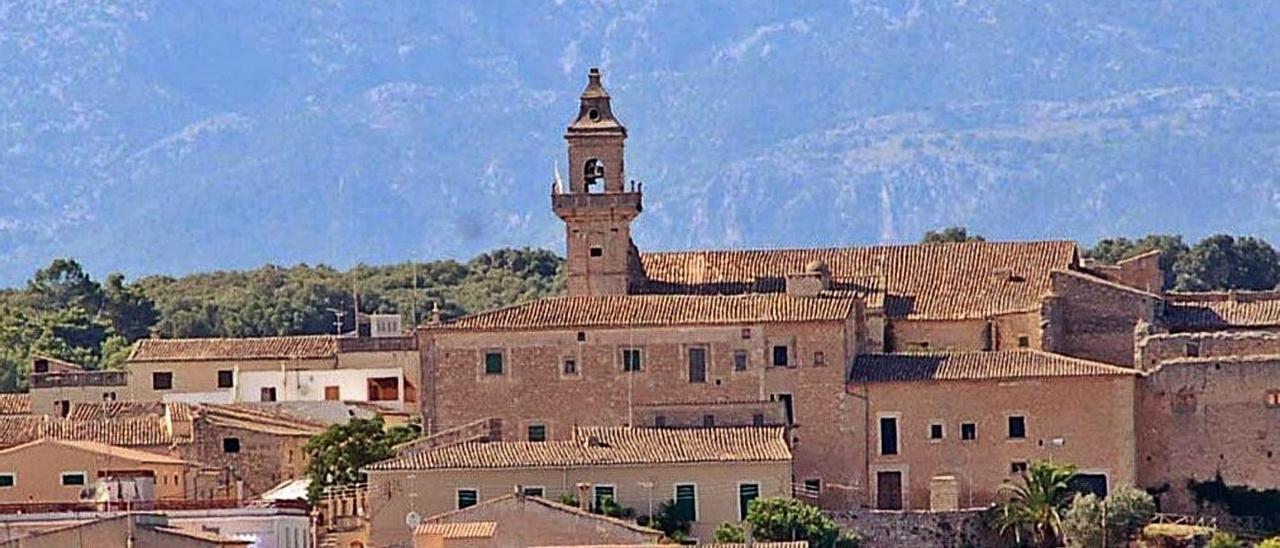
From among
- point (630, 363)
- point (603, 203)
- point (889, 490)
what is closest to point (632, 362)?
point (630, 363)

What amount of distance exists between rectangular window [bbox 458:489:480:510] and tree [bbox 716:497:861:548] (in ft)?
11.8

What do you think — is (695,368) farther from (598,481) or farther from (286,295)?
(286,295)

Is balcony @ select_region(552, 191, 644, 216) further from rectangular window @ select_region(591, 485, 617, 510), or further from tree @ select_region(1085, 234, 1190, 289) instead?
tree @ select_region(1085, 234, 1190, 289)

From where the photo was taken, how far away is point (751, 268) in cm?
7725

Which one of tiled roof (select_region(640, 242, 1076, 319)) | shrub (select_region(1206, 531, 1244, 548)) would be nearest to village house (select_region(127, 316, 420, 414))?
tiled roof (select_region(640, 242, 1076, 319))

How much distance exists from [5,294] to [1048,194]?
81618 millimetres

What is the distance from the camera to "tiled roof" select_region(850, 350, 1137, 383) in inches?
2753

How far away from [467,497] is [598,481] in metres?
1.91

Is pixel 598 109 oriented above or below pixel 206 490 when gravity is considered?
above

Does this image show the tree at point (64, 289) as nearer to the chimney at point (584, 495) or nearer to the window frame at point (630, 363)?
the window frame at point (630, 363)

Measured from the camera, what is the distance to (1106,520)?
67062 millimetres

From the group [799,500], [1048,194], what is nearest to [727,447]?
[799,500]

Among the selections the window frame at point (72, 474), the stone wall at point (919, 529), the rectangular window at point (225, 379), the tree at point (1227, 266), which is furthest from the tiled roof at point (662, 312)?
the tree at point (1227, 266)

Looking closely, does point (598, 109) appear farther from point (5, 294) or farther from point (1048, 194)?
point (1048, 194)
